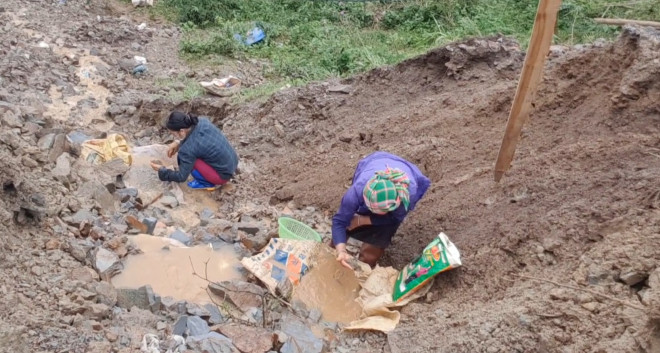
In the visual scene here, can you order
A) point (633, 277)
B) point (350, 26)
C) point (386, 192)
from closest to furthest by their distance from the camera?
point (633, 277) < point (386, 192) < point (350, 26)

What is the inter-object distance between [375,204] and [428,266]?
0.52m

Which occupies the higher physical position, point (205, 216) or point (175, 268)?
point (175, 268)

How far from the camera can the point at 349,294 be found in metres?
4.26

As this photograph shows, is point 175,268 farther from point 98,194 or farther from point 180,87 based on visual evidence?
point 180,87

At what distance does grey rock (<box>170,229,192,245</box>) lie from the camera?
476 cm

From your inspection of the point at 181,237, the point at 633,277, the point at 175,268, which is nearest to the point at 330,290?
the point at 175,268

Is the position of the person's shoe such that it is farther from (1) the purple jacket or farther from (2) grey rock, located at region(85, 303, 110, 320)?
(2) grey rock, located at region(85, 303, 110, 320)

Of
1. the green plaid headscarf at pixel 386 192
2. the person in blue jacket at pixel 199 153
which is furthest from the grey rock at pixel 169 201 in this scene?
the green plaid headscarf at pixel 386 192

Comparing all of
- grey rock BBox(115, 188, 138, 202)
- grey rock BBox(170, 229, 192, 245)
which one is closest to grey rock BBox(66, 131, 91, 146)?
grey rock BBox(115, 188, 138, 202)

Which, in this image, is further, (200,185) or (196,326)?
(200,185)

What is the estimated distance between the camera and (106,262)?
13.3 feet

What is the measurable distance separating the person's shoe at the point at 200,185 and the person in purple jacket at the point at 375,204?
2006 mm


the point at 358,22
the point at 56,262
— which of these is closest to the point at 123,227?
the point at 56,262

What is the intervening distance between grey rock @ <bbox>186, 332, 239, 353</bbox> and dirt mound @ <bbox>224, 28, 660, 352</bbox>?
1.05m
